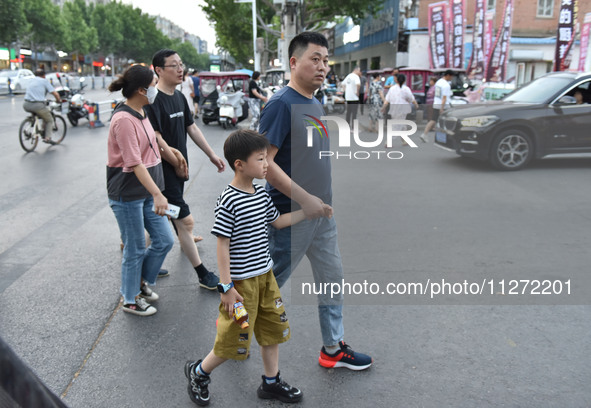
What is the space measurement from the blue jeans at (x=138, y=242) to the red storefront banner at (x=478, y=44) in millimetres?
23833

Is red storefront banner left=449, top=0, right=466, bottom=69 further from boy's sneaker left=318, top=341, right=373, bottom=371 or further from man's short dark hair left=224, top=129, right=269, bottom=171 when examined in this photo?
man's short dark hair left=224, top=129, right=269, bottom=171

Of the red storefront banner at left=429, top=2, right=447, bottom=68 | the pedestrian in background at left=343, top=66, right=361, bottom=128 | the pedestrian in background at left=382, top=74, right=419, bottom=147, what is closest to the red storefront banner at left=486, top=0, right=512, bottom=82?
the red storefront banner at left=429, top=2, right=447, bottom=68

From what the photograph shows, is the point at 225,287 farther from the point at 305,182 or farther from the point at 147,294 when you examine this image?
the point at 147,294

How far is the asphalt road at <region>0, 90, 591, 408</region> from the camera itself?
280 centimetres

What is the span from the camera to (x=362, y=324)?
356cm

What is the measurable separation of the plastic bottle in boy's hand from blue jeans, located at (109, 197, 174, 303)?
1.43 m

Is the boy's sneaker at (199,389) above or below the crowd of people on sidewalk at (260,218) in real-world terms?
below

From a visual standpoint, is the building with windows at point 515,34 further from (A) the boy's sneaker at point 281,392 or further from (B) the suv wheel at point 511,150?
(A) the boy's sneaker at point 281,392

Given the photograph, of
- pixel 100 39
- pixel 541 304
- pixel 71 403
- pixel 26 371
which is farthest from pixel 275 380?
pixel 100 39

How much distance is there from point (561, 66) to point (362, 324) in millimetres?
17330

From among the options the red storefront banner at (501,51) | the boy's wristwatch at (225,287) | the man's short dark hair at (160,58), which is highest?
the red storefront banner at (501,51)

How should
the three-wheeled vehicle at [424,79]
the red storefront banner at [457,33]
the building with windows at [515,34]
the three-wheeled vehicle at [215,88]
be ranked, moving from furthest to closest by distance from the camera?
1. the building with windows at [515,34]
2. the red storefront banner at [457,33]
3. the three-wheeled vehicle at [424,79]
4. the three-wheeled vehicle at [215,88]

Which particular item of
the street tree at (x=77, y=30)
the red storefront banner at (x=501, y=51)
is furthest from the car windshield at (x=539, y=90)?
the street tree at (x=77, y=30)

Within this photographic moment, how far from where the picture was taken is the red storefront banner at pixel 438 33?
86.7ft
